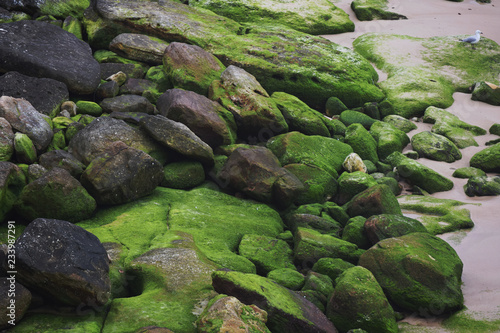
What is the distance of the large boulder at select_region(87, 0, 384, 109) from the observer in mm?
15633

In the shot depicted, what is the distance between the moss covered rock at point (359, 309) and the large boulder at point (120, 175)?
444 cm

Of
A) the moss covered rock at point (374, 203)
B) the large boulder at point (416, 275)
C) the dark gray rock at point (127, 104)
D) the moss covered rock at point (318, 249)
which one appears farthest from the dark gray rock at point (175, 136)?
the large boulder at point (416, 275)

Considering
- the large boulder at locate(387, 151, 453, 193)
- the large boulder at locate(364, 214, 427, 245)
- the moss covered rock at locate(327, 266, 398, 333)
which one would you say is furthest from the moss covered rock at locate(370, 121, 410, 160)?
the moss covered rock at locate(327, 266, 398, 333)

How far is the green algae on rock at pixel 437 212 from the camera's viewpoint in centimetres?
995

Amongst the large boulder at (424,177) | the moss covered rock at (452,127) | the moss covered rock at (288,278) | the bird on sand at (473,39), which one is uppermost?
the bird on sand at (473,39)

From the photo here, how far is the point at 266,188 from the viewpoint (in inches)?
404

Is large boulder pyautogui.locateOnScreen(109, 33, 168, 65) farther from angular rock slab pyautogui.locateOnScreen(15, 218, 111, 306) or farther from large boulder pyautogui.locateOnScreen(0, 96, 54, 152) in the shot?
angular rock slab pyautogui.locateOnScreen(15, 218, 111, 306)

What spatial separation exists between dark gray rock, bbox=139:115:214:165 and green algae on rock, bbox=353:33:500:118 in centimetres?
907

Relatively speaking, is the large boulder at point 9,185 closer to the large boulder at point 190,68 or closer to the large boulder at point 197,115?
the large boulder at point 197,115

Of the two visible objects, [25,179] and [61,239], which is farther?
[25,179]

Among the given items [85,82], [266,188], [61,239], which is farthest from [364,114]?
[61,239]

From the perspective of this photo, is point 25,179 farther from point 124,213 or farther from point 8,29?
point 8,29

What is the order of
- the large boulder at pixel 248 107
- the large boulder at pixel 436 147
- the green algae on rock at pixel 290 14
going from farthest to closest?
the green algae on rock at pixel 290 14 < the large boulder at pixel 436 147 < the large boulder at pixel 248 107

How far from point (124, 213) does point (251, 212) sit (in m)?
2.66
